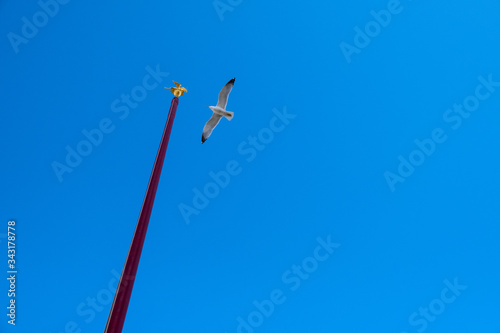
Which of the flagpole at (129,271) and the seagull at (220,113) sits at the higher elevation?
the seagull at (220,113)

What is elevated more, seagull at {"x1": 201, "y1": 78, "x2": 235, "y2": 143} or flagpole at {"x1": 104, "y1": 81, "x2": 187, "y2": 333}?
seagull at {"x1": 201, "y1": 78, "x2": 235, "y2": 143}

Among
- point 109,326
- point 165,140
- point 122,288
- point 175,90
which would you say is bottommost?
point 109,326

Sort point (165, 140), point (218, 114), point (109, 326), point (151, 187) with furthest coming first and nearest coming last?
point (218, 114) → point (165, 140) → point (151, 187) → point (109, 326)

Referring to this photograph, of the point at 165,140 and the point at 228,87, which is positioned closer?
the point at 165,140

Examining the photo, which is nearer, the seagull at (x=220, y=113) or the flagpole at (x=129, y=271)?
the flagpole at (x=129, y=271)

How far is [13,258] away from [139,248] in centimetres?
858

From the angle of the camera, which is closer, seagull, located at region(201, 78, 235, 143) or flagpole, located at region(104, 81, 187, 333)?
flagpole, located at region(104, 81, 187, 333)

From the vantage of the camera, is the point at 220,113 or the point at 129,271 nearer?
the point at 129,271

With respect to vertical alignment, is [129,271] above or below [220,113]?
below

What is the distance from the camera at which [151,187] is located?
5.62m

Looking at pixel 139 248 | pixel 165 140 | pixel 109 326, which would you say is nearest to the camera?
pixel 109 326

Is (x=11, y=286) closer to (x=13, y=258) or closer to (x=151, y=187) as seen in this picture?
(x=13, y=258)

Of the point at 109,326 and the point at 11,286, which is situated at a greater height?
the point at 11,286

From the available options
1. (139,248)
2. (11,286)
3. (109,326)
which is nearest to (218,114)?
(139,248)
